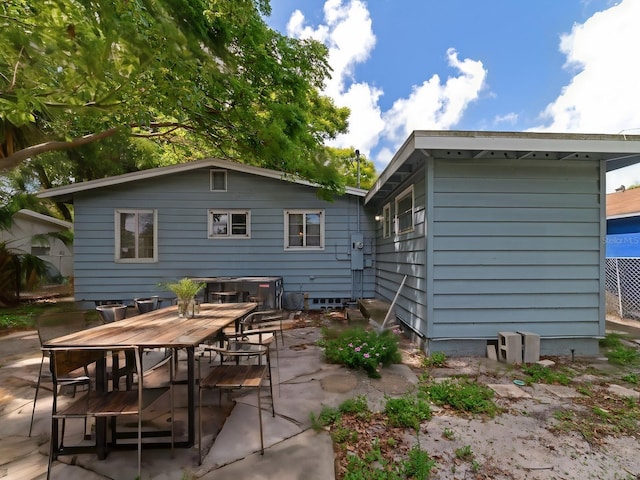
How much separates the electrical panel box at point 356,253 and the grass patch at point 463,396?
469 centimetres

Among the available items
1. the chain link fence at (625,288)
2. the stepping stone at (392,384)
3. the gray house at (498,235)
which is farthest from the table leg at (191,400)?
the chain link fence at (625,288)

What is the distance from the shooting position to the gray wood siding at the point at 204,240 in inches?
299

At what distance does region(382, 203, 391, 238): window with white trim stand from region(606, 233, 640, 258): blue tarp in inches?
286

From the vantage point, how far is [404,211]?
5566mm

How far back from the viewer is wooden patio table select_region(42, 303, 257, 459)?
2.09 meters

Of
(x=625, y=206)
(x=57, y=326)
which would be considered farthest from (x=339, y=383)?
(x=625, y=206)

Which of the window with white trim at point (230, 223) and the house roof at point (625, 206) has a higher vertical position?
the house roof at point (625, 206)

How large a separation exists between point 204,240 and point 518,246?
6.73m

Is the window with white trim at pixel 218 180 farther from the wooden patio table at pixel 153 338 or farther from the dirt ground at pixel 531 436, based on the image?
the dirt ground at pixel 531 436

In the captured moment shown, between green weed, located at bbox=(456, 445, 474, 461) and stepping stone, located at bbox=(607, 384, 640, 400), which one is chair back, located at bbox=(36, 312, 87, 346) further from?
stepping stone, located at bbox=(607, 384, 640, 400)

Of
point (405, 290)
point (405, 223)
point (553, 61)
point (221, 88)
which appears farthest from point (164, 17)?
point (553, 61)

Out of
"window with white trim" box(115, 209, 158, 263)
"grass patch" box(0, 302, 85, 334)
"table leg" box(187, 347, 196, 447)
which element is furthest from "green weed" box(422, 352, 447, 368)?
"window with white trim" box(115, 209, 158, 263)

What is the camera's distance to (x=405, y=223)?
5480 millimetres

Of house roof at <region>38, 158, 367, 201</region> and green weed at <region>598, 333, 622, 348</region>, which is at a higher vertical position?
house roof at <region>38, 158, 367, 201</region>
